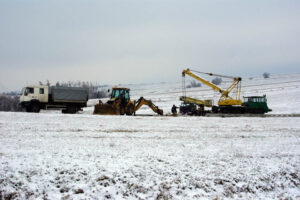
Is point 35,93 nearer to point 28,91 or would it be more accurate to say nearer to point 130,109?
point 28,91

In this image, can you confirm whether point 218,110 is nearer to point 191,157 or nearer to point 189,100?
point 189,100

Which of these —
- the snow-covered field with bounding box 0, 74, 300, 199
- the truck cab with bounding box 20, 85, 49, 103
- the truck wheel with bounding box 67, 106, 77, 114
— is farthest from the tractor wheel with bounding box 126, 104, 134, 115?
the snow-covered field with bounding box 0, 74, 300, 199

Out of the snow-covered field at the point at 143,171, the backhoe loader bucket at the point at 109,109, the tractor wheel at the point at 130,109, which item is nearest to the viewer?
the snow-covered field at the point at 143,171

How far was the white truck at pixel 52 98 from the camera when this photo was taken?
89.9ft

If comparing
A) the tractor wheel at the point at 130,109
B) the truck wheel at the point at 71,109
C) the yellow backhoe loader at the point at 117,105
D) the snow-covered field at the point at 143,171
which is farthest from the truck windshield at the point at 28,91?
the snow-covered field at the point at 143,171

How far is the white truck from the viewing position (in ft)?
89.9

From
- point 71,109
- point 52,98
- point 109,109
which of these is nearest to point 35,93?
point 52,98

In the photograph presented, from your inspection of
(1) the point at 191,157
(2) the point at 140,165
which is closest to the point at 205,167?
(1) the point at 191,157

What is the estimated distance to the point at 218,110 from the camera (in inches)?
1372

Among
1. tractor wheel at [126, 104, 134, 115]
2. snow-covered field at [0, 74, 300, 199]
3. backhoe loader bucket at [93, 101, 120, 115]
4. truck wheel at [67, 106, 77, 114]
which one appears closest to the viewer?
snow-covered field at [0, 74, 300, 199]

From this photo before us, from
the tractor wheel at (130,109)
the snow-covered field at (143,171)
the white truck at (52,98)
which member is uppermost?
the white truck at (52,98)

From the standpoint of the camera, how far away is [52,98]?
2842 centimetres

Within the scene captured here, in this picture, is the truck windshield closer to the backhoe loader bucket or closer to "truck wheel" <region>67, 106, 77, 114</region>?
"truck wheel" <region>67, 106, 77, 114</region>

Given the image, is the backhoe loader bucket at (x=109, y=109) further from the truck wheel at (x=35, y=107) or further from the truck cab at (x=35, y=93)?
the truck wheel at (x=35, y=107)
